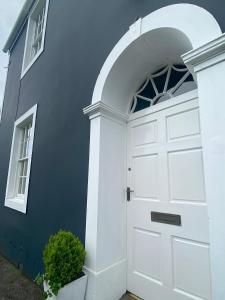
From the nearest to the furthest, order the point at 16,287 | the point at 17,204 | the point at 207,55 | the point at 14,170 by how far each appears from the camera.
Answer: the point at 207,55 → the point at 16,287 → the point at 17,204 → the point at 14,170

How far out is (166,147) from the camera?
2334 mm

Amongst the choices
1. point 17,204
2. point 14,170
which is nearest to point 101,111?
point 17,204

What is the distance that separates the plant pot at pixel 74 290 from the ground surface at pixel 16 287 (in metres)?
0.56

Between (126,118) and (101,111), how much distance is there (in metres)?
0.45

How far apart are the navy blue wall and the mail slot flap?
92 centimetres

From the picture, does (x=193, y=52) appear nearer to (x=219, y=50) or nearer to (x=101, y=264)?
(x=219, y=50)

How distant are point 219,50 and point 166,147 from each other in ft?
3.66

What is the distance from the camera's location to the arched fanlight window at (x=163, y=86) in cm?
236

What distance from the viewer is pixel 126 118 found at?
2.89 meters

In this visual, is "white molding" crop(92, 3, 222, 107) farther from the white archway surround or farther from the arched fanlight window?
the arched fanlight window

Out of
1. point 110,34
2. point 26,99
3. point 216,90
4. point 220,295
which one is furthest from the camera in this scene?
point 26,99

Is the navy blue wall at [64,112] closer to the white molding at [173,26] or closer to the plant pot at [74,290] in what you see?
the white molding at [173,26]

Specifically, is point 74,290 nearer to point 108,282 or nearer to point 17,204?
point 108,282

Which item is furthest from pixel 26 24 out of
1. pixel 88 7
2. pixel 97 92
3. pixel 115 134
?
pixel 115 134
